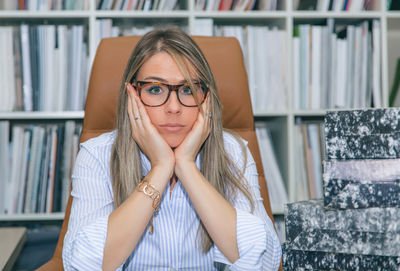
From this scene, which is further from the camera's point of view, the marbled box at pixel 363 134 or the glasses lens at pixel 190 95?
the glasses lens at pixel 190 95

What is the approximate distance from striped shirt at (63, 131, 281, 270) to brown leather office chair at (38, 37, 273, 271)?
0.10 m

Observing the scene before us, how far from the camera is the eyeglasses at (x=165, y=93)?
0.99m

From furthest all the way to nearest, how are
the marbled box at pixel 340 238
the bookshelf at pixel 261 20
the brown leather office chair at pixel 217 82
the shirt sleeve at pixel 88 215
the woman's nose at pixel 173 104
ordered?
the bookshelf at pixel 261 20, the brown leather office chair at pixel 217 82, the woman's nose at pixel 173 104, the shirt sleeve at pixel 88 215, the marbled box at pixel 340 238

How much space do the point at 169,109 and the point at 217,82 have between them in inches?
11.9

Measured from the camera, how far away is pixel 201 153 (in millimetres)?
1132

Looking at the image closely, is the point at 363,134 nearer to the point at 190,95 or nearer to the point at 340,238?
the point at 340,238

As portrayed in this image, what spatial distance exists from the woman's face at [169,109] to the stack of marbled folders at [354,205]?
15.8 inches

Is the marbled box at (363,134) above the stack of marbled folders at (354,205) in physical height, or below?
above

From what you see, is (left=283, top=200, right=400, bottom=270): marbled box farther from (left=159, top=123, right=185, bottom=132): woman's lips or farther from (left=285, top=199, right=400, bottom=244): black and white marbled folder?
(left=159, top=123, right=185, bottom=132): woman's lips

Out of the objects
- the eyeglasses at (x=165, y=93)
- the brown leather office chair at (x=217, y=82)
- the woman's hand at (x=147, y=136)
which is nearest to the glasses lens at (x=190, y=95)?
the eyeglasses at (x=165, y=93)

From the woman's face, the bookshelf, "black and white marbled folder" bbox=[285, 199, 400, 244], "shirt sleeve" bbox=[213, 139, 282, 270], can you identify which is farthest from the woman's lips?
the bookshelf

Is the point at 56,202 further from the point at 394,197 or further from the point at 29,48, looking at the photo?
the point at 394,197

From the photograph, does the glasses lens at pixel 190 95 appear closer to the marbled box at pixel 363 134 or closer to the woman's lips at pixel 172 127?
the woman's lips at pixel 172 127

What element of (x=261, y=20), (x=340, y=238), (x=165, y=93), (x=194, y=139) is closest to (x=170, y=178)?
(x=194, y=139)
